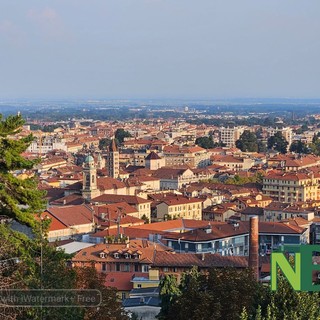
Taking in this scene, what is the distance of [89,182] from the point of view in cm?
4572

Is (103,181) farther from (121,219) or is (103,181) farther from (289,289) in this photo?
(289,289)

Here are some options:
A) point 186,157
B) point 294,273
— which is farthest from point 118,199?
point 186,157

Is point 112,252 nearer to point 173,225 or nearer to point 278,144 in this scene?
point 173,225

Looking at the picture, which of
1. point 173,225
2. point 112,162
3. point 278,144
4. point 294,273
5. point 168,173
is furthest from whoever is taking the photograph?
point 278,144

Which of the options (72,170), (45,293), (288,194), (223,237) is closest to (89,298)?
(45,293)

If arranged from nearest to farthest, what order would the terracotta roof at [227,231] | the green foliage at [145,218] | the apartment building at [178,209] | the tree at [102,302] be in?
the tree at [102,302]
the terracotta roof at [227,231]
the green foliage at [145,218]
the apartment building at [178,209]

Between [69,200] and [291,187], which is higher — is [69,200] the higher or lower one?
the higher one

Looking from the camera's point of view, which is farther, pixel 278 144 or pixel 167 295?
pixel 278 144

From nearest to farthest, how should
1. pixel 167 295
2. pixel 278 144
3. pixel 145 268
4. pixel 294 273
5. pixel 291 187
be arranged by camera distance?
pixel 294 273 → pixel 167 295 → pixel 145 268 → pixel 291 187 → pixel 278 144

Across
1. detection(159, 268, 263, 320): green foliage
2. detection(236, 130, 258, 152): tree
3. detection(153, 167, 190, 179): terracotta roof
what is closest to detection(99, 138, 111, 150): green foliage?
detection(236, 130, 258, 152): tree

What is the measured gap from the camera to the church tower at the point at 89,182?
148ft

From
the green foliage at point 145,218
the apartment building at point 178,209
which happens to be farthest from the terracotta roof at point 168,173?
the green foliage at point 145,218

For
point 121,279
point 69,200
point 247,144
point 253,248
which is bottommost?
point 247,144

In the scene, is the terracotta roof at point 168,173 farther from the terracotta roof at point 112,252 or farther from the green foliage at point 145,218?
the terracotta roof at point 112,252
